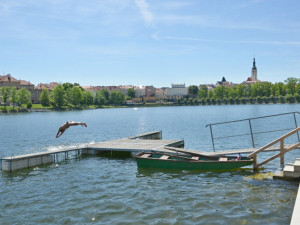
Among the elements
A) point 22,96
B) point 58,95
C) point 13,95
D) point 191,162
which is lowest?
point 191,162

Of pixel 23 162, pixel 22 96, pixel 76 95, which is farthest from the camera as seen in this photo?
pixel 76 95

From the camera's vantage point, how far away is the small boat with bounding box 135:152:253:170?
20.0 m

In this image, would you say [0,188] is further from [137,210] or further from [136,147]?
[136,147]

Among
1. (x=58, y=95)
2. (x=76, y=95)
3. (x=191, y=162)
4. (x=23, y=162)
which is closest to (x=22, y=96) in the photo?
(x=58, y=95)

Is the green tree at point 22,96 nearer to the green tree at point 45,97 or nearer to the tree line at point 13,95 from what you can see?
the tree line at point 13,95

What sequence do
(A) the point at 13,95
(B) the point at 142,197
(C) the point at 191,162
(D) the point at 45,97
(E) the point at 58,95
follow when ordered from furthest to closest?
(D) the point at 45,97, (E) the point at 58,95, (A) the point at 13,95, (C) the point at 191,162, (B) the point at 142,197

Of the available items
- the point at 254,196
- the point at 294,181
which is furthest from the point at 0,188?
the point at 294,181

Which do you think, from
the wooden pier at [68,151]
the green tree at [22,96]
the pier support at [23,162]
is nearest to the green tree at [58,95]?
the green tree at [22,96]

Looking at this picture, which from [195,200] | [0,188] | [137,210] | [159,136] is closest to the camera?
[137,210]

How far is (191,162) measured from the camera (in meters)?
20.8

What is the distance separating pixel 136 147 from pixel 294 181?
45.8ft

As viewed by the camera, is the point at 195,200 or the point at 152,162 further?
the point at 152,162

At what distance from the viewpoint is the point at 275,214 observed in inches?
513

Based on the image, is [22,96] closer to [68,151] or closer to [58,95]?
[58,95]
